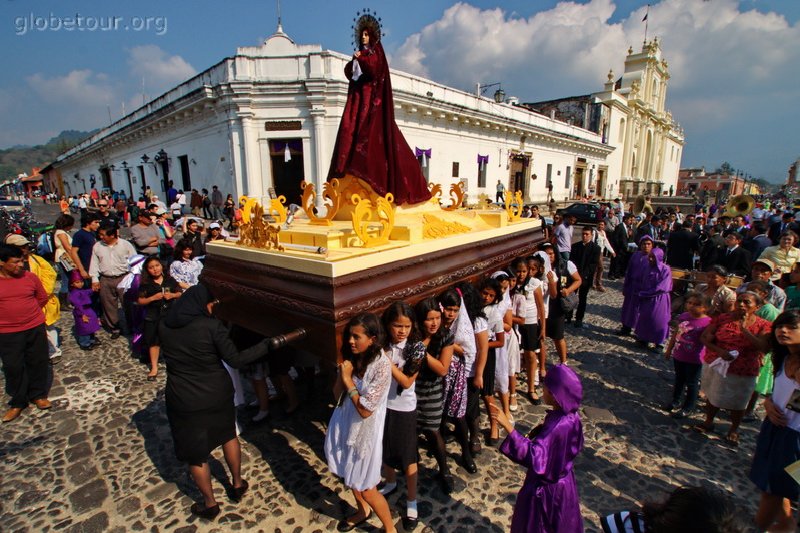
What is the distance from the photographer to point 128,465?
3.10m

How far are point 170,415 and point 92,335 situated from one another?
4332mm

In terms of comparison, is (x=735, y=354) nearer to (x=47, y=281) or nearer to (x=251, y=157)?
(x=47, y=281)

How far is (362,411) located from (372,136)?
8.44 feet

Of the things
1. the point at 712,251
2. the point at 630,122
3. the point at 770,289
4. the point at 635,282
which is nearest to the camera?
the point at 770,289

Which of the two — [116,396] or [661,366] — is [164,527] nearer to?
[116,396]

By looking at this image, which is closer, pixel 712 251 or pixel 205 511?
pixel 205 511

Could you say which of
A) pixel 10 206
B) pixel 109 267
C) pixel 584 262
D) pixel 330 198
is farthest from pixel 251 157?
pixel 584 262

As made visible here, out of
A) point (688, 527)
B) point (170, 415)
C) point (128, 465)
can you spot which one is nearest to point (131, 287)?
point (128, 465)

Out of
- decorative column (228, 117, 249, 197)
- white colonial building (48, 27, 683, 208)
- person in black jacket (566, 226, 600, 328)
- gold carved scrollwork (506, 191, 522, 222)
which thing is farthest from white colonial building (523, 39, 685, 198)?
gold carved scrollwork (506, 191, 522, 222)

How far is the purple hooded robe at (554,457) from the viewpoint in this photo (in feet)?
6.27

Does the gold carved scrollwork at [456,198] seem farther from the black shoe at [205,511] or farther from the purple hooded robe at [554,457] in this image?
the black shoe at [205,511]

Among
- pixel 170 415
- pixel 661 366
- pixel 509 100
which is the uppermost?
pixel 509 100

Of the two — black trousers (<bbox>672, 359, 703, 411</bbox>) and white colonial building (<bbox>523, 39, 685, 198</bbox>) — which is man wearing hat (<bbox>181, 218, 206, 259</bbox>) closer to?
black trousers (<bbox>672, 359, 703, 411</bbox>)

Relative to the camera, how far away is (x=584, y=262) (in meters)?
6.51
